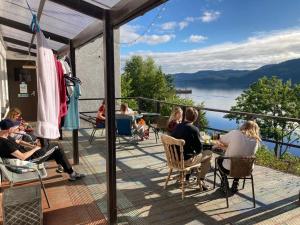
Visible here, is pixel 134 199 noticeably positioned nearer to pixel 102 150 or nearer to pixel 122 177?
pixel 122 177

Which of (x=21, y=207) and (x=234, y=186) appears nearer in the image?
(x=21, y=207)

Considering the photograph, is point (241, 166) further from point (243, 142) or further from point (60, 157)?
point (60, 157)

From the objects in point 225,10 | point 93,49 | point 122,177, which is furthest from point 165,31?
point 122,177

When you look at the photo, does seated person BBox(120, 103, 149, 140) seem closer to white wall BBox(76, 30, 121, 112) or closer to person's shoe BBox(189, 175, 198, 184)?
person's shoe BBox(189, 175, 198, 184)

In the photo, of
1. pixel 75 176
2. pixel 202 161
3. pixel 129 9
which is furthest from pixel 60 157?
pixel 129 9

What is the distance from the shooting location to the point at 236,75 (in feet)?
342

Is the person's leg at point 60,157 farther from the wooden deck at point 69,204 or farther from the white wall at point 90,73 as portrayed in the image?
the white wall at point 90,73

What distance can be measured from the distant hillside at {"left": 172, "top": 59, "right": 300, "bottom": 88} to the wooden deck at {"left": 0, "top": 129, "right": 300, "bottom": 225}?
8112 cm

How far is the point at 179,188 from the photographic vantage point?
4012 millimetres

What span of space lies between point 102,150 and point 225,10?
322 feet

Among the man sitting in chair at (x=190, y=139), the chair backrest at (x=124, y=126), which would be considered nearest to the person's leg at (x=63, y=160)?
the man sitting in chair at (x=190, y=139)

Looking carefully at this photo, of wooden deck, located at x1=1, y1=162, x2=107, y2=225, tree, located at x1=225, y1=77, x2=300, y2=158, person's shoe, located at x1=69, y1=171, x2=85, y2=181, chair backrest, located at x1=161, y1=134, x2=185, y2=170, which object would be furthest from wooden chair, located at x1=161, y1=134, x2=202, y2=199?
tree, located at x1=225, y1=77, x2=300, y2=158

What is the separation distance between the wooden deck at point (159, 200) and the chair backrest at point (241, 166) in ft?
1.28

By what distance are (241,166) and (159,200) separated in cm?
111
